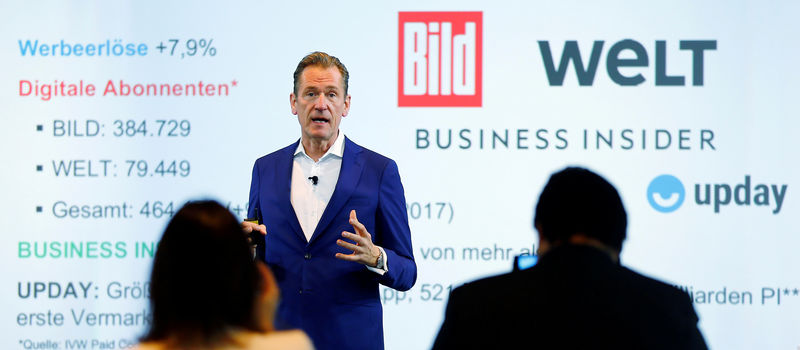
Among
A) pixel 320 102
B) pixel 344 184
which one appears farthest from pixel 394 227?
pixel 320 102

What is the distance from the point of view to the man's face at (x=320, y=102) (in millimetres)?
2979

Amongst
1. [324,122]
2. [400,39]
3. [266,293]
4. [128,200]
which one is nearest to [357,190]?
[324,122]

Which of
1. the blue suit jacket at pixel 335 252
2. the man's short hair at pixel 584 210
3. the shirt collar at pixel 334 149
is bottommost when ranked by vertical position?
the blue suit jacket at pixel 335 252

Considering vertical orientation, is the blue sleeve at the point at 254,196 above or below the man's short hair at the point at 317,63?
below

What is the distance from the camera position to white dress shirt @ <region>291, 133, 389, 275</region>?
2.94 m

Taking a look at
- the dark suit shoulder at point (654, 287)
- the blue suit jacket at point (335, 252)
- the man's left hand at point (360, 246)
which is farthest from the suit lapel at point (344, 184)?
the dark suit shoulder at point (654, 287)

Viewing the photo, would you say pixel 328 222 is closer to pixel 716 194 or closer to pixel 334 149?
pixel 334 149

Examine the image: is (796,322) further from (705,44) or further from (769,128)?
(705,44)

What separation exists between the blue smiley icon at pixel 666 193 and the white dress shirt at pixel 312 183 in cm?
192

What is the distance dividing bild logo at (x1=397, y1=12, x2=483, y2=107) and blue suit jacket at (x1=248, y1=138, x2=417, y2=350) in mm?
1431

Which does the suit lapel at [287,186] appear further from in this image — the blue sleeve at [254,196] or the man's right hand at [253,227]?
the man's right hand at [253,227]

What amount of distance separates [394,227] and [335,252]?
0.74 feet

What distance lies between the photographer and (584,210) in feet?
5.73

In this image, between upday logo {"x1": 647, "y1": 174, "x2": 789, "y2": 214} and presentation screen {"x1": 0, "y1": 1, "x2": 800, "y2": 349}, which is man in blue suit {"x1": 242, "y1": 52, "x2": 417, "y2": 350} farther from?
upday logo {"x1": 647, "y1": 174, "x2": 789, "y2": 214}
